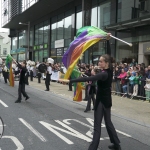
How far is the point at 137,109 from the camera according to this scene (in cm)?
1020

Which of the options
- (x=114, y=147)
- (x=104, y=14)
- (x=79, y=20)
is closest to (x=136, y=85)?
(x=114, y=147)

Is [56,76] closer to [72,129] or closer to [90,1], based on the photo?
[90,1]

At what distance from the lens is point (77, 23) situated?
2889cm

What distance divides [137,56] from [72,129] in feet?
46.0

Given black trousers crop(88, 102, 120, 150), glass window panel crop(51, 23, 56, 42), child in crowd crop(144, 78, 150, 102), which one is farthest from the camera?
glass window panel crop(51, 23, 56, 42)

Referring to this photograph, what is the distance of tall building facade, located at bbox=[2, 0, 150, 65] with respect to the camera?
19.0m

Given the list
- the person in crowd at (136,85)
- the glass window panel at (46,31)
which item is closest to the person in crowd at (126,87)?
the person in crowd at (136,85)

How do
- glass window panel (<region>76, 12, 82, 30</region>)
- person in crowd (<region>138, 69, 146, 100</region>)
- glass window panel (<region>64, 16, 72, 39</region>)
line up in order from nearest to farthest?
1. person in crowd (<region>138, 69, 146, 100</region>)
2. glass window panel (<region>76, 12, 82, 30</region>)
3. glass window panel (<region>64, 16, 72, 39</region>)

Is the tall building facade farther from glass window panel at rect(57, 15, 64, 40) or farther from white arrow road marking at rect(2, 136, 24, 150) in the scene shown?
white arrow road marking at rect(2, 136, 24, 150)

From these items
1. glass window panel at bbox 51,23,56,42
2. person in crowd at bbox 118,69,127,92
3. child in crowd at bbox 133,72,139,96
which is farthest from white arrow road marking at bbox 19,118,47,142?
glass window panel at bbox 51,23,56,42

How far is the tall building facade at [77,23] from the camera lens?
1898 cm

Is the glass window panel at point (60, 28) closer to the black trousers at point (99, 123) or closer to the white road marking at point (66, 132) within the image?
the white road marking at point (66, 132)

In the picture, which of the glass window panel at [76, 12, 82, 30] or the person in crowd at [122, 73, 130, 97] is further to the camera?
the glass window panel at [76, 12, 82, 30]

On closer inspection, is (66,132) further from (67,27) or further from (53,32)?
(53,32)
